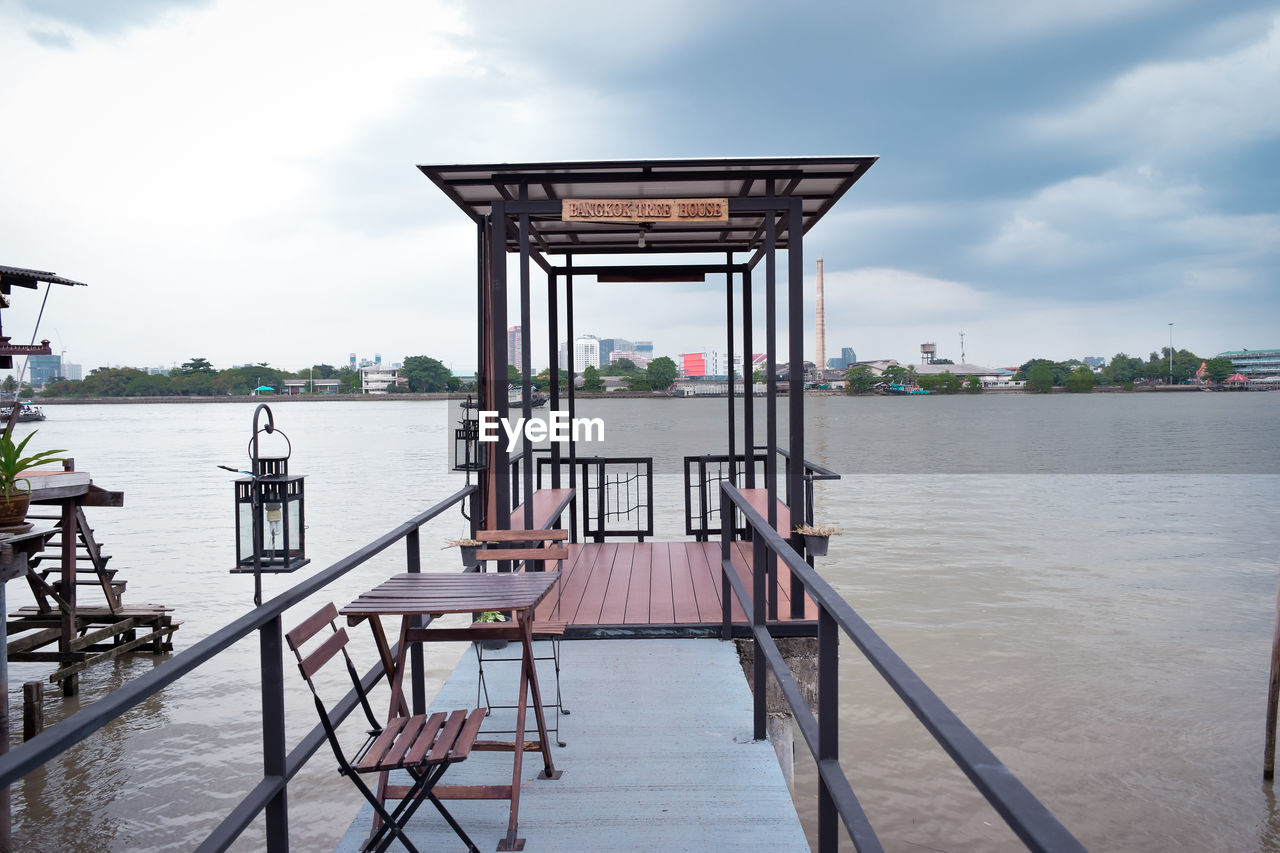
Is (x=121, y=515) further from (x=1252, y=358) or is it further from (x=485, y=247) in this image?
(x=1252, y=358)

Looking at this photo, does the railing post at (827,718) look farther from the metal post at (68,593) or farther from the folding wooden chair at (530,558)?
the metal post at (68,593)

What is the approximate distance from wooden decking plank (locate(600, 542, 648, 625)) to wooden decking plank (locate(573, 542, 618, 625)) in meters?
0.03

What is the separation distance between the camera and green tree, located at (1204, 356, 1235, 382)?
137 m

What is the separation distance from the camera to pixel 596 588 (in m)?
6.15

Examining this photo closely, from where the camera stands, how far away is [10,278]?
10.3m

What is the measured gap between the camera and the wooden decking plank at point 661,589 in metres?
5.22

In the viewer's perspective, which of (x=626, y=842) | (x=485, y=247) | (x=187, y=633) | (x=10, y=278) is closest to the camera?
(x=626, y=842)

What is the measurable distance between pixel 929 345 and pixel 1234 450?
107m

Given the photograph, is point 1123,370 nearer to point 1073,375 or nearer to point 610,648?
point 1073,375

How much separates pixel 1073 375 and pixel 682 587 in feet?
455

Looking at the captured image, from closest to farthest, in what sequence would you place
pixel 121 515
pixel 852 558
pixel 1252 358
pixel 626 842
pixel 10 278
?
pixel 626 842 < pixel 10 278 < pixel 852 558 < pixel 121 515 < pixel 1252 358

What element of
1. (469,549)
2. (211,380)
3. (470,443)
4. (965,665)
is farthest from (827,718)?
(211,380)

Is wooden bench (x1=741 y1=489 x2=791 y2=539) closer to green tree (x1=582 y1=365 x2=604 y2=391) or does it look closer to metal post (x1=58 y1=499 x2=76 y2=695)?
metal post (x1=58 y1=499 x2=76 y2=695)

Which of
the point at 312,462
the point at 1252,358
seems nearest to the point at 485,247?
the point at 312,462
